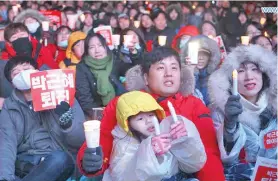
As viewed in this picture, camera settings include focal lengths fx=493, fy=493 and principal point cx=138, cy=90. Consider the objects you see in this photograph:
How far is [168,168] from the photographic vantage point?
114 inches

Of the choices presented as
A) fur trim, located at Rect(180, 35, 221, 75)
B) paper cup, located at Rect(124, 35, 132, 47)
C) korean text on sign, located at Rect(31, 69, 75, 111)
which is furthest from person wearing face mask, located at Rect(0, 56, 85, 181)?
paper cup, located at Rect(124, 35, 132, 47)

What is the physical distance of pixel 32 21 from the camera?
804 centimetres

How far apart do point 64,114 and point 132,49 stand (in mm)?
3426

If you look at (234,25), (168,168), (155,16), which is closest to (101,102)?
(168,168)

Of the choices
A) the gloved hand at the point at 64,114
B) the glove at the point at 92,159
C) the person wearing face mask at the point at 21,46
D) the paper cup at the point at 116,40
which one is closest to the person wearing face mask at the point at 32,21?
the paper cup at the point at 116,40

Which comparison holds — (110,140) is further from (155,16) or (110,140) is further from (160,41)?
(155,16)

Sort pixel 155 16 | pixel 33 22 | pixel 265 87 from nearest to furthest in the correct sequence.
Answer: pixel 265 87 < pixel 33 22 < pixel 155 16

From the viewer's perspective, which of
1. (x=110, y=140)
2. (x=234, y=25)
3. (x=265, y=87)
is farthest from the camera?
(x=234, y=25)

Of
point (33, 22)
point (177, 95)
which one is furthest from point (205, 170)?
point (33, 22)

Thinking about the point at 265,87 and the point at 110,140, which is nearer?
the point at 110,140

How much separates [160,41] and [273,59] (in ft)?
12.9

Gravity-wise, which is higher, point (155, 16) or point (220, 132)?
point (155, 16)

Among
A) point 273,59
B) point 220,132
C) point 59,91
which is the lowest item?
point 220,132

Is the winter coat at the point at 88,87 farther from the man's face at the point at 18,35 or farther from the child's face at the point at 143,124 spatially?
the child's face at the point at 143,124
